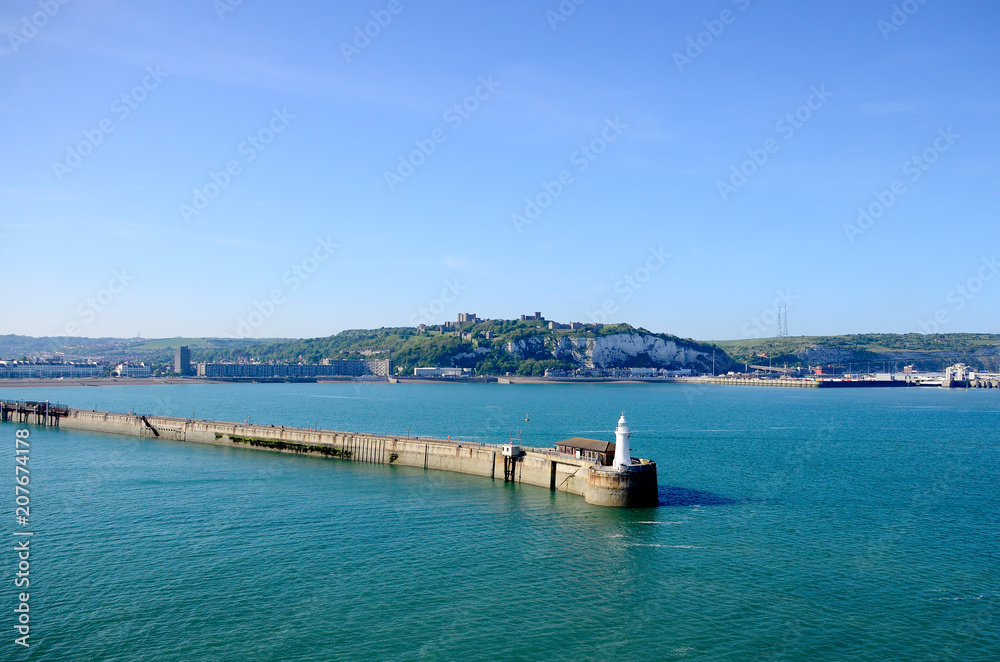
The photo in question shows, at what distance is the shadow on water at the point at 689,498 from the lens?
132 feet

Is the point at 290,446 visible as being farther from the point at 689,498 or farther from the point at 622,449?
the point at 689,498

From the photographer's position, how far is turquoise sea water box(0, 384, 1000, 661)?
21688 millimetres

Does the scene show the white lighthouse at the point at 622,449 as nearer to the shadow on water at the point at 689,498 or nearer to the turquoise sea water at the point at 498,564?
the turquoise sea water at the point at 498,564

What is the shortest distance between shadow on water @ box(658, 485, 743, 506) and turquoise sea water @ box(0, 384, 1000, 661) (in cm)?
26

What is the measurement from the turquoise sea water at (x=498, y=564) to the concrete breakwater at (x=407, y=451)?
1482 millimetres

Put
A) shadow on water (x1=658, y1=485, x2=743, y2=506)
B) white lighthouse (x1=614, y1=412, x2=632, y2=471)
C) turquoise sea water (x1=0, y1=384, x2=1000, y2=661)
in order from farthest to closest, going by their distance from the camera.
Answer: shadow on water (x1=658, y1=485, x2=743, y2=506) → white lighthouse (x1=614, y1=412, x2=632, y2=471) → turquoise sea water (x1=0, y1=384, x2=1000, y2=661)

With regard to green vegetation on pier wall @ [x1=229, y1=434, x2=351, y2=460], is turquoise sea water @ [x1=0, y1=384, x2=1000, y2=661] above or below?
below

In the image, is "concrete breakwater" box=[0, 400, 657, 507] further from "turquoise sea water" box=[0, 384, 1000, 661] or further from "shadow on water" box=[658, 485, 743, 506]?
"shadow on water" box=[658, 485, 743, 506]

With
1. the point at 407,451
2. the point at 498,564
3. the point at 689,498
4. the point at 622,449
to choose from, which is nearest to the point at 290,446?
the point at 407,451

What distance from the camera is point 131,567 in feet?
91.0

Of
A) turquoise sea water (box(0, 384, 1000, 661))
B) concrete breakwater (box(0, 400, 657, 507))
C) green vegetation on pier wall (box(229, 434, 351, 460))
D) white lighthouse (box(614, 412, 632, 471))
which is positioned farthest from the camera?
green vegetation on pier wall (box(229, 434, 351, 460))

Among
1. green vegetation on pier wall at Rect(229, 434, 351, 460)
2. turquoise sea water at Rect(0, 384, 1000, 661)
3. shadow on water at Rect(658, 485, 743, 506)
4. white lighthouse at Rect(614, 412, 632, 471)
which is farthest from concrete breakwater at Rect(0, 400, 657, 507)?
shadow on water at Rect(658, 485, 743, 506)

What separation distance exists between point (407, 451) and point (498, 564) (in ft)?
85.4

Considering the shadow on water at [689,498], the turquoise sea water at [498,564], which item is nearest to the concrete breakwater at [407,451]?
the turquoise sea water at [498,564]
